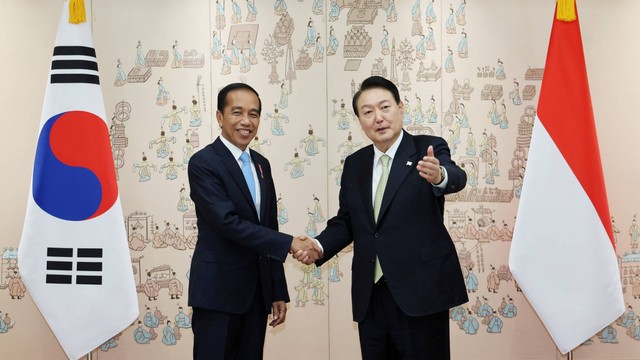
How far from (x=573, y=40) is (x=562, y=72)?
0.67 feet

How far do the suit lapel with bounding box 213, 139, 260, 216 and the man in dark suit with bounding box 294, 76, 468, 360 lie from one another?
485mm

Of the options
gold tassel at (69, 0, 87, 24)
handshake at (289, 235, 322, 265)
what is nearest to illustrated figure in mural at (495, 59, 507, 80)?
handshake at (289, 235, 322, 265)

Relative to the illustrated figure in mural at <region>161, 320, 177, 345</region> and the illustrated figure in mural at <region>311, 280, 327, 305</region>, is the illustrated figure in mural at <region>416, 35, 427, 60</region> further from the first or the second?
the illustrated figure in mural at <region>161, 320, 177, 345</region>

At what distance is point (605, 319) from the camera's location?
3.57 metres

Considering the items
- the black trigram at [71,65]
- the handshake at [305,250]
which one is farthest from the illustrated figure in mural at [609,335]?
the black trigram at [71,65]

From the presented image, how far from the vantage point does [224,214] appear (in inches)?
107

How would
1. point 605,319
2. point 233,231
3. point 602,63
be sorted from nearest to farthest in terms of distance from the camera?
point 233,231 < point 605,319 < point 602,63

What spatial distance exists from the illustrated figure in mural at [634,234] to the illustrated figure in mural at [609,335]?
0.58 meters

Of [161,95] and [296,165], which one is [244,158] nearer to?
[296,165]

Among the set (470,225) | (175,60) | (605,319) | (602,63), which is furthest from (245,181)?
(602,63)

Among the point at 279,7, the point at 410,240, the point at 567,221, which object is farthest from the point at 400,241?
the point at 279,7

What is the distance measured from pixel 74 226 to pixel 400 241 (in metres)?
2.06

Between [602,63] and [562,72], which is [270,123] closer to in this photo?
[562,72]

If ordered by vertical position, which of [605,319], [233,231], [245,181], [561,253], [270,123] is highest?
[270,123]
